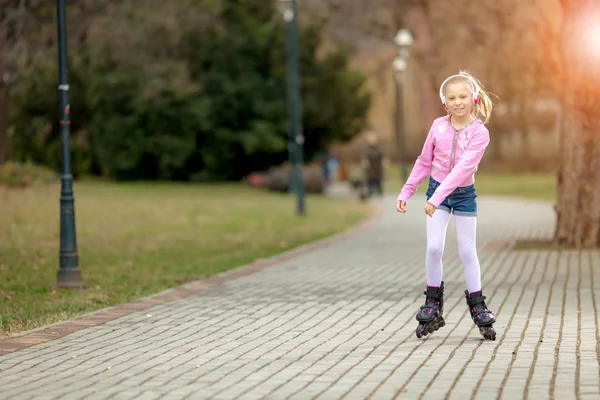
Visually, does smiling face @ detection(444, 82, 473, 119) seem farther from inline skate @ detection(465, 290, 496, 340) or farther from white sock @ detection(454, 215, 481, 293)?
inline skate @ detection(465, 290, 496, 340)

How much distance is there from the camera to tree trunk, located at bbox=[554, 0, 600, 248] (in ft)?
55.3

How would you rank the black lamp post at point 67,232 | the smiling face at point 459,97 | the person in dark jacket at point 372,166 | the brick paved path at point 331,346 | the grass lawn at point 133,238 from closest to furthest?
the brick paved path at point 331,346 → the smiling face at point 459,97 → the grass lawn at point 133,238 → the black lamp post at point 67,232 → the person in dark jacket at point 372,166

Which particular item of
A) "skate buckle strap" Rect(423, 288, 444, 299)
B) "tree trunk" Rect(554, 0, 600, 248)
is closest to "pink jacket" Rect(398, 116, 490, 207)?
"skate buckle strap" Rect(423, 288, 444, 299)

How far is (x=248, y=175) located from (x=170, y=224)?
24308 mm

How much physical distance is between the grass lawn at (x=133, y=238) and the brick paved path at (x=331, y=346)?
1.15 m

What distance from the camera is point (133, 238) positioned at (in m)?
21.2

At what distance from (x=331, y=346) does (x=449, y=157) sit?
152cm

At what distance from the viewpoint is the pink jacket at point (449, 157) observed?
29.5 feet

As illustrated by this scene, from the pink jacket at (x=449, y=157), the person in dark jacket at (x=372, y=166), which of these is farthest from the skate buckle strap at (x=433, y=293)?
the person in dark jacket at (x=372, y=166)

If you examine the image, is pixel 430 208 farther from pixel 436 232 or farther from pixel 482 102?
pixel 482 102

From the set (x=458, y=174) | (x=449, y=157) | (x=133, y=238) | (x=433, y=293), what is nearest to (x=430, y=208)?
(x=458, y=174)

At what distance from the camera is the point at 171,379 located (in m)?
7.76

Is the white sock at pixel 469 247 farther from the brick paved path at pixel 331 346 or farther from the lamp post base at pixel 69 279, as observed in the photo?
the lamp post base at pixel 69 279

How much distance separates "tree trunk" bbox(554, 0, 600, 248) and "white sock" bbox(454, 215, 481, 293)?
26.4 feet
